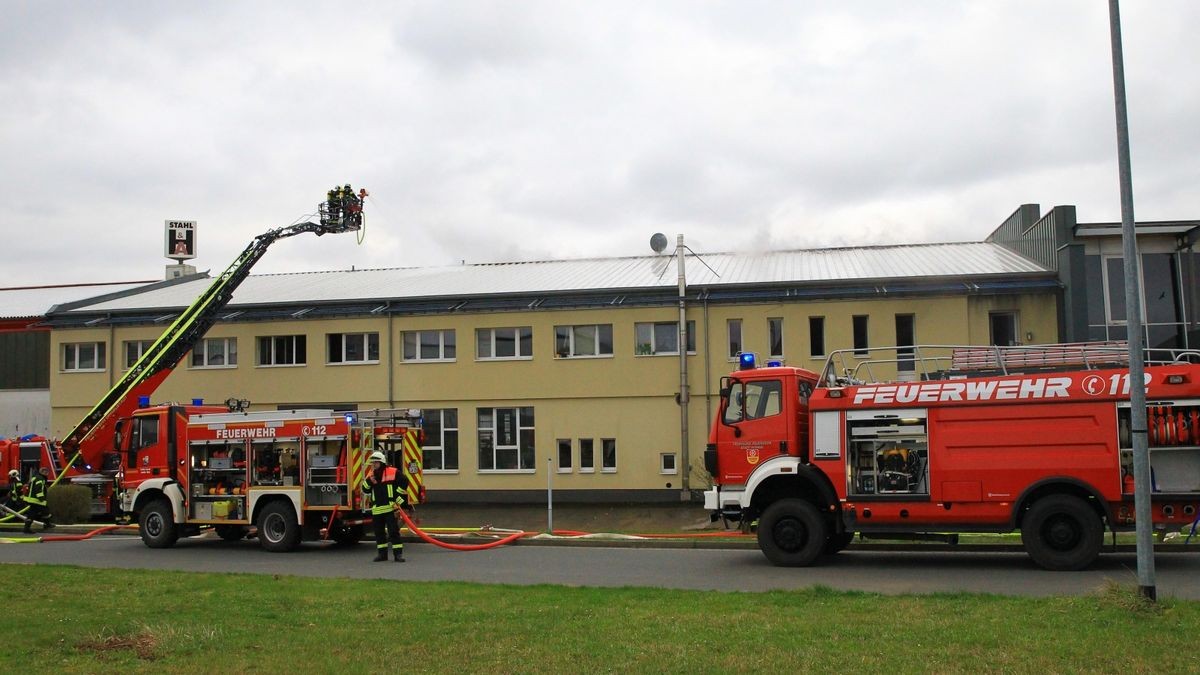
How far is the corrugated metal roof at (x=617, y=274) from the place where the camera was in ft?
94.9

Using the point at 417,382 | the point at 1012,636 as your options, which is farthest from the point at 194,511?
the point at 1012,636

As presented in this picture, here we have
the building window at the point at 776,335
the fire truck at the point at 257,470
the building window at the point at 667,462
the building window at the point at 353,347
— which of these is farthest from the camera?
the building window at the point at 353,347

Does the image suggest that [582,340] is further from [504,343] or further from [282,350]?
[282,350]

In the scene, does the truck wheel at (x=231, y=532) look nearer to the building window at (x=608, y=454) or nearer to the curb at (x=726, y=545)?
the curb at (x=726, y=545)

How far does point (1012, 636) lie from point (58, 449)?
24449 mm

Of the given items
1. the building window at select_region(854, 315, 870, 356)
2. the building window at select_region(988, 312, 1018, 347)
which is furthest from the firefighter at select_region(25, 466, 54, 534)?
the building window at select_region(988, 312, 1018, 347)

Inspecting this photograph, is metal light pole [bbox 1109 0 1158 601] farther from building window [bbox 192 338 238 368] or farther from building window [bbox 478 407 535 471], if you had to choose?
building window [bbox 192 338 238 368]

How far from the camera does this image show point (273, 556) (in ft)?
58.6

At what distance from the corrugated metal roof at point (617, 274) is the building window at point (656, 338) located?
1.10 meters

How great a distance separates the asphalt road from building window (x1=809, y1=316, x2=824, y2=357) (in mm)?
11607

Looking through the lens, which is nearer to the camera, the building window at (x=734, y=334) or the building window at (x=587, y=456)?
the building window at (x=734, y=334)

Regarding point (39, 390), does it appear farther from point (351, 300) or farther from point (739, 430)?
point (739, 430)

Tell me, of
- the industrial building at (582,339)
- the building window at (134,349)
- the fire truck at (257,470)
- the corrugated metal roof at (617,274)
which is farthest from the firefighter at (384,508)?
the building window at (134,349)

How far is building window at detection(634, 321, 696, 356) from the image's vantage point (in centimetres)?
2891
